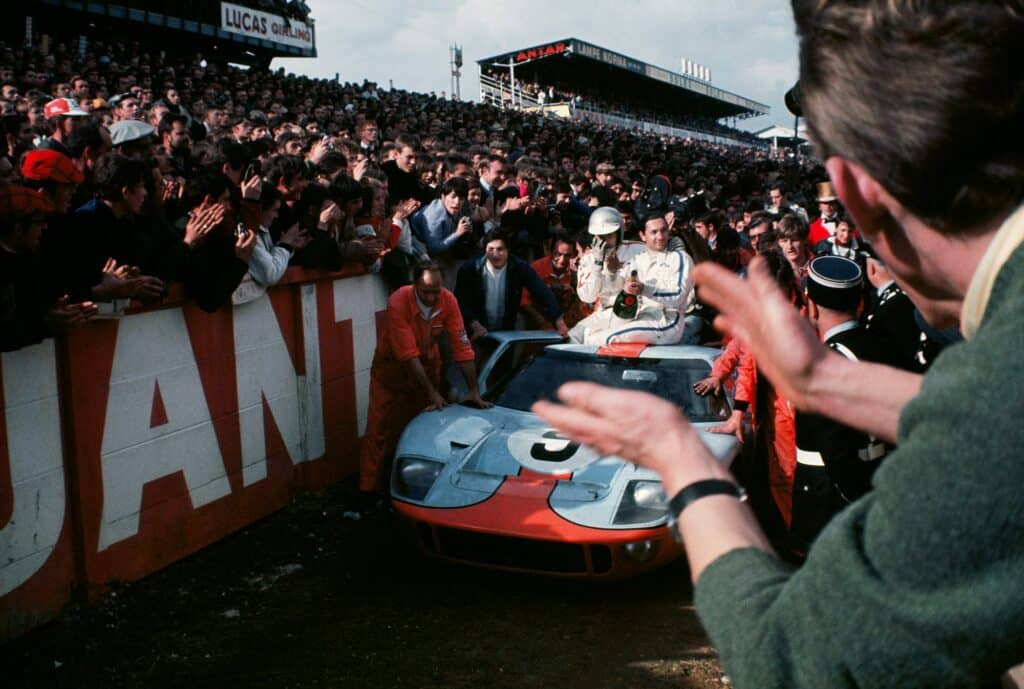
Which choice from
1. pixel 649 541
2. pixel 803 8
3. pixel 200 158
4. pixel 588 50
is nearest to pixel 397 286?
pixel 200 158

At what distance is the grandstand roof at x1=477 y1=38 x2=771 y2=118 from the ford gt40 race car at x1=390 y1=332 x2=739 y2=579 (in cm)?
4739

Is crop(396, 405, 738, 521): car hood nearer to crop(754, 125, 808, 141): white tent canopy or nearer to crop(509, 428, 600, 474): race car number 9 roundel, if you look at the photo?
crop(509, 428, 600, 474): race car number 9 roundel

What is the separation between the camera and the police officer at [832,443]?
3.46 metres

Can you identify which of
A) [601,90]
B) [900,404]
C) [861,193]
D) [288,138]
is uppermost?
[601,90]

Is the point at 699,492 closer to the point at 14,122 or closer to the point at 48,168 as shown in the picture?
the point at 48,168

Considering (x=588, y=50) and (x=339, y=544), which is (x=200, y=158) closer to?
(x=339, y=544)

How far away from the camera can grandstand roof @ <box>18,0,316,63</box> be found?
2459cm

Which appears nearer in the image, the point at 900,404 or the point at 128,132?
the point at 900,404

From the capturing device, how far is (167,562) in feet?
17.0

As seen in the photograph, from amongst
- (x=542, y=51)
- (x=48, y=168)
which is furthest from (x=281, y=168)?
(x=542, y=51)

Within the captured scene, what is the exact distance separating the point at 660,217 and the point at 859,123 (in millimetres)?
6377

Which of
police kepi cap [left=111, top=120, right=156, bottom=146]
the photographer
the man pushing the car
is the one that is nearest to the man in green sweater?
the man pushing the car

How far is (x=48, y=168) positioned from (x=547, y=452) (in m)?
2.98

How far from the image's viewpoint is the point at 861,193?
106 centimetres
